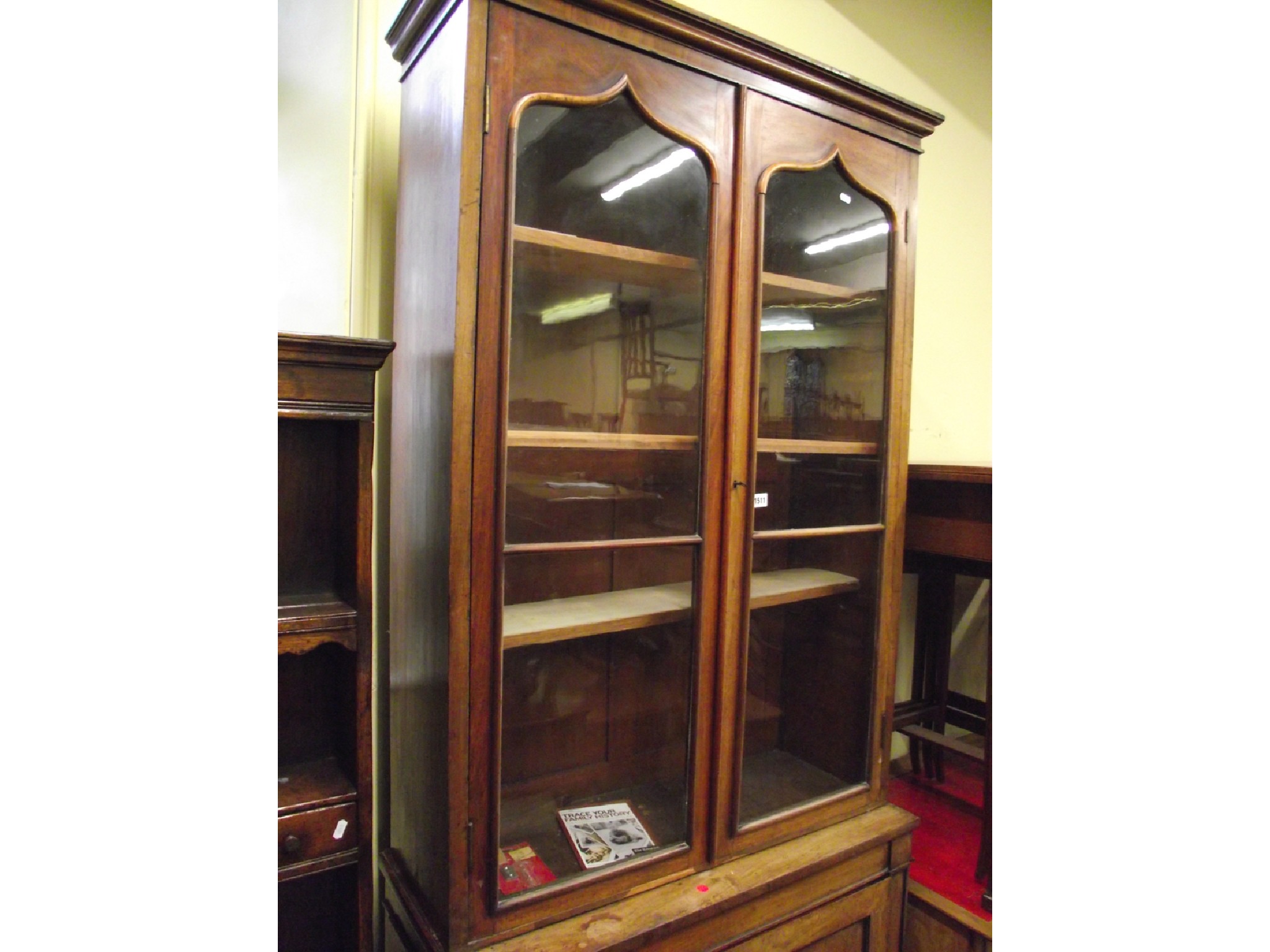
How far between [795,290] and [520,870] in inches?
36.6

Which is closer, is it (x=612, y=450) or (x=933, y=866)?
(x=612, y=450)

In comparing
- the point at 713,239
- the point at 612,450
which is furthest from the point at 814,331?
the point at 612,450

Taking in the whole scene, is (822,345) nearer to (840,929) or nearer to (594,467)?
(594,467)

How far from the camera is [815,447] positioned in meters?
1.18

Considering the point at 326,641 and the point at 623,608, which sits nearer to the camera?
the point at 326,641

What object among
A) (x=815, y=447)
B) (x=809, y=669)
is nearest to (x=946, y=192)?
(x=815, y=447)

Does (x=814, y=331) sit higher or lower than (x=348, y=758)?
higher

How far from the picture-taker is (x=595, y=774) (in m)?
1.10

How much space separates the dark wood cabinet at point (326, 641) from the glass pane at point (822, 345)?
59cm

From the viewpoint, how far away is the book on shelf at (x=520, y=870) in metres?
0.89

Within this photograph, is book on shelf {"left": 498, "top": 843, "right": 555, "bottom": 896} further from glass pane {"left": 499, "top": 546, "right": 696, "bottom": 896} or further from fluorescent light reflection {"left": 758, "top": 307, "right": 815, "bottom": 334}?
fluorescent light reflection {"left": 758, "top": 307, "right": 815, "bottom": 334}

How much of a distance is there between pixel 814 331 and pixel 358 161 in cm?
78
